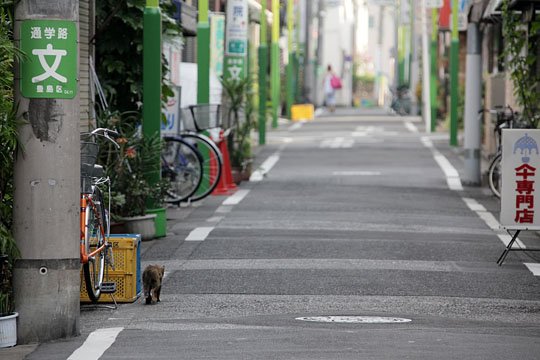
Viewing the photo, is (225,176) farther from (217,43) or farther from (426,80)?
(426,80)

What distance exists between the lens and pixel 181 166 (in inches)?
760

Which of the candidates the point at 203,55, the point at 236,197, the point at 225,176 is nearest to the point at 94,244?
the point at 236,197

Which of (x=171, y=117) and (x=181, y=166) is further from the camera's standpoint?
(x=171, y=117)

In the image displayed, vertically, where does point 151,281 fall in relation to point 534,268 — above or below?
above

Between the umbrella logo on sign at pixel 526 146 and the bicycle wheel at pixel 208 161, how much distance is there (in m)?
6.54

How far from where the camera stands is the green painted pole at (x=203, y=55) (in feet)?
76.6

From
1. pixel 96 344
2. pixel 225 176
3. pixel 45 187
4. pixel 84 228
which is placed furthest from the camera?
pixel 225 176

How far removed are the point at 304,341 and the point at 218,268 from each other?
395 centimetres

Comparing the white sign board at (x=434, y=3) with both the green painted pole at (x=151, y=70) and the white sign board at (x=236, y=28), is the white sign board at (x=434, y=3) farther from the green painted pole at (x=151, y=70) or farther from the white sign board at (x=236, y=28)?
the green painted pole at (x=151, y=70)

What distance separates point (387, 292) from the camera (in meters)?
11.6

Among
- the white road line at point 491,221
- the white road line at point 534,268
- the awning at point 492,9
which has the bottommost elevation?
the white road line at point 534,268

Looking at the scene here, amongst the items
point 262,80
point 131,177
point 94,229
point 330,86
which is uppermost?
point 262,80

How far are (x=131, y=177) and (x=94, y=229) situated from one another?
14.9ft

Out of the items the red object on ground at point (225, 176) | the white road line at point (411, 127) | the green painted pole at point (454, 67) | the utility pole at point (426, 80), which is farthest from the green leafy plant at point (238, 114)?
the white road line at point (411, 127)
